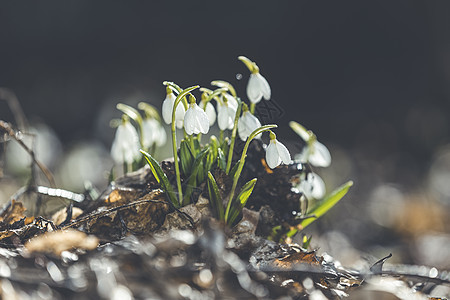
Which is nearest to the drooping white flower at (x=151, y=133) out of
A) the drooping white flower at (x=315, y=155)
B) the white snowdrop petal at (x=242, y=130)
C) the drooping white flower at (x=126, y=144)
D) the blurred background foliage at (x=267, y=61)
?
the drooping white flower at (x=126, y=144)

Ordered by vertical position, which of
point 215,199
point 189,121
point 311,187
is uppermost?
point 189,121

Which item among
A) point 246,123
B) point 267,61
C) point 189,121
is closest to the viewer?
point 189,121

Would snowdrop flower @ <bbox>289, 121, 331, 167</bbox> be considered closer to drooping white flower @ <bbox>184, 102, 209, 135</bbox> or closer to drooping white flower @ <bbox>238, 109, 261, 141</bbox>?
drooping white flower @ <bbox>238, 109, 261, 141</bbox>

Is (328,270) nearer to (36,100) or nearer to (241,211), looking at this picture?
(241,211)

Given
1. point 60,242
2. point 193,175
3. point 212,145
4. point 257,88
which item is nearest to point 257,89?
point 257,88

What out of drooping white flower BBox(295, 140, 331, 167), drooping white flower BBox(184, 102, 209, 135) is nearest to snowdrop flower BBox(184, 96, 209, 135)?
drooping white flower BBox(184, 102, 209, 135)

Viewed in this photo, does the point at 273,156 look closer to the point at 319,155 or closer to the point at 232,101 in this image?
the point at 232,101

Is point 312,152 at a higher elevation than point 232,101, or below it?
below
